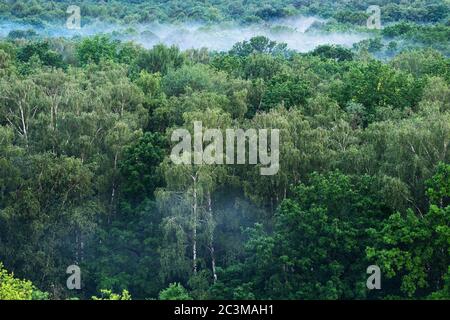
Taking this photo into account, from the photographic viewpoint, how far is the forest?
3095 cm

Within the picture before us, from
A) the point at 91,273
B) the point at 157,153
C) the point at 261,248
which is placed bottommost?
the point at 91,273

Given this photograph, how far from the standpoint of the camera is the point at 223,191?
121ft

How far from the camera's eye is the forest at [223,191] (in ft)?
102

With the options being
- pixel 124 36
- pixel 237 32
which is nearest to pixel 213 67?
pixel 124 36

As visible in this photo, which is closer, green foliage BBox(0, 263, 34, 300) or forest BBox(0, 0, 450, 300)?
green foliage BBox(0, 263, 34, 300)

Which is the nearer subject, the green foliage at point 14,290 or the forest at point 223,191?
the green foliage at point 14,290

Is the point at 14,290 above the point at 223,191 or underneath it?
underneath

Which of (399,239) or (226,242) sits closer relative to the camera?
(399,239)

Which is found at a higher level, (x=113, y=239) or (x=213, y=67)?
(x=213, y=67)

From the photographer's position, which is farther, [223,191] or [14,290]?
[223,191]

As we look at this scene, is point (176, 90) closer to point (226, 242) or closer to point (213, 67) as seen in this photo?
point (213, 67)

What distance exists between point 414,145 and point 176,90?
2087 centimetres

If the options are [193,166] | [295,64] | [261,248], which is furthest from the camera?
[295,64]
